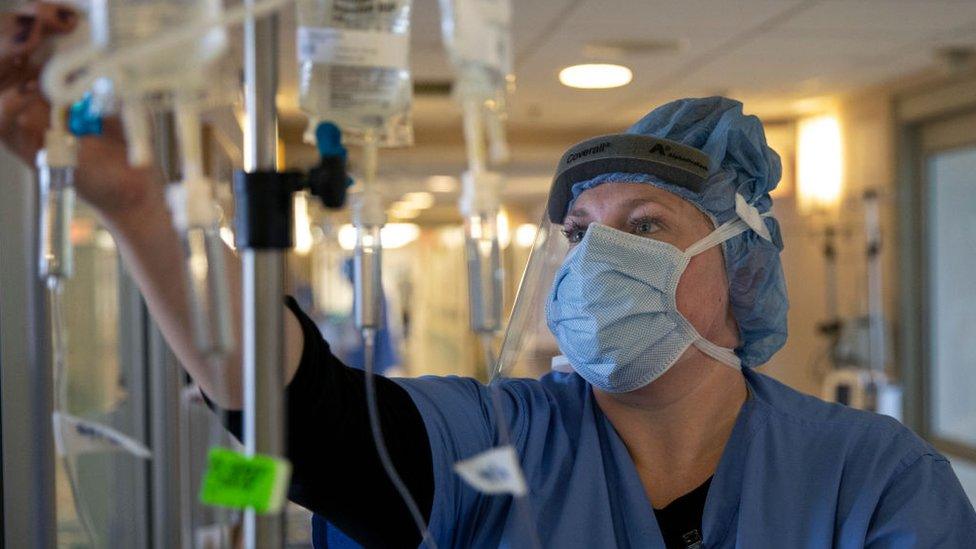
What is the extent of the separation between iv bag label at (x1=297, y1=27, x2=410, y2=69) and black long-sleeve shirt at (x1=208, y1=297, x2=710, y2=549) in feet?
1.04

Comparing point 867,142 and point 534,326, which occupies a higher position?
point 867,142

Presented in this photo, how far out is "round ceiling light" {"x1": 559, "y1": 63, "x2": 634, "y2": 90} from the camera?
14.1ft

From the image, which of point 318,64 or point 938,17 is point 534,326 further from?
point 938,17

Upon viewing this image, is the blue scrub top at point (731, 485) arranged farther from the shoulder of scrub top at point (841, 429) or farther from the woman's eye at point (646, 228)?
the woman's eye at point (646, 228)

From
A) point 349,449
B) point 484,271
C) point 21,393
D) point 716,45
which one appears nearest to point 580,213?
point 349,449

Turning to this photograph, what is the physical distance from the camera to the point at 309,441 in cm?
97

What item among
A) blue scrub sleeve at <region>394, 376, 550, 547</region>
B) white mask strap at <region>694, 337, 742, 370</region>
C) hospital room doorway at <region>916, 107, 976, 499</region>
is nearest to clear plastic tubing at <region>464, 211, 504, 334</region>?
blue scrub sleeve at <region>394, 376, 550, 547</region>

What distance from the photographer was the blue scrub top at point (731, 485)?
1.12 m

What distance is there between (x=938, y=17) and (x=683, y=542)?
300cm

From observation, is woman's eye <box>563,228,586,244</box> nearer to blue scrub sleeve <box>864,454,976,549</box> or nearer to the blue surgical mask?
the blue surgical mask

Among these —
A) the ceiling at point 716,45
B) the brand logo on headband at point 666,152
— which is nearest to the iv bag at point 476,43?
the brand logo on headband at point 666,152

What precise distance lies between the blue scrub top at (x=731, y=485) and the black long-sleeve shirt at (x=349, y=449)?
0.03 meters

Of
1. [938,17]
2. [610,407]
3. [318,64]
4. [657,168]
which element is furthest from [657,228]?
[938,17]

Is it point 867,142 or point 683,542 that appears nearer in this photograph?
point 683,542
